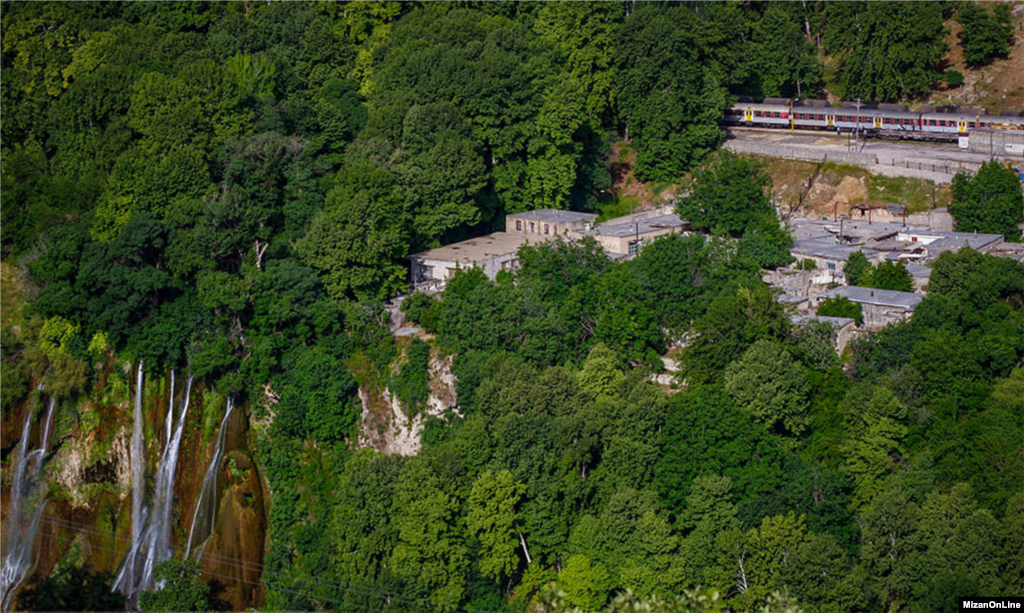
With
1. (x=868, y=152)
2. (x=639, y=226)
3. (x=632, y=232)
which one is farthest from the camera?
(x=868, y=152)

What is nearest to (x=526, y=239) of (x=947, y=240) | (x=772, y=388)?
(x=947, y=240)

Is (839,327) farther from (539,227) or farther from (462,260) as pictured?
(539,227)

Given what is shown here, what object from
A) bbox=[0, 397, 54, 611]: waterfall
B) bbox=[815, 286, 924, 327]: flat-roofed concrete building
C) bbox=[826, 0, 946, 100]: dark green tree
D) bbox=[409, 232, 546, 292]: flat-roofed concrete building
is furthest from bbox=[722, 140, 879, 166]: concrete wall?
bbox=[0, 397, 54, 611]: waterfall

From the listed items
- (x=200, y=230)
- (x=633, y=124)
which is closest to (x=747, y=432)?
(x=200, y=230)

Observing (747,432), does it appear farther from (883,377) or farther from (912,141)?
(912,141)

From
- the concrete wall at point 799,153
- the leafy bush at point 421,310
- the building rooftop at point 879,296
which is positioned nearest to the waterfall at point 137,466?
the leafy bush at point 421,310

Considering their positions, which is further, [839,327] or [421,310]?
[421,310]
